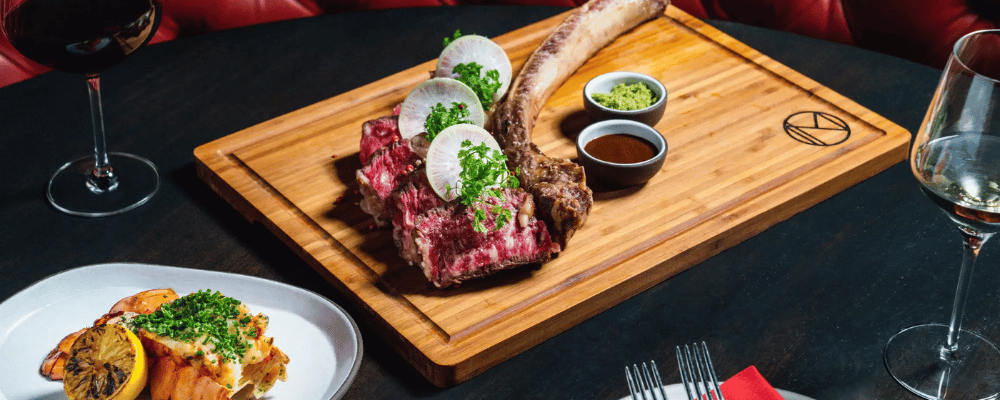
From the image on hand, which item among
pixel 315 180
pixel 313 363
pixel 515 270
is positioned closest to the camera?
pixel 313 363

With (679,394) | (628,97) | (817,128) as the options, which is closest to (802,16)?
(817,128)

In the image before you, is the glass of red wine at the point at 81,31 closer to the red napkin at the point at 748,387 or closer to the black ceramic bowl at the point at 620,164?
the black ceramic bowl at the point at 620,164

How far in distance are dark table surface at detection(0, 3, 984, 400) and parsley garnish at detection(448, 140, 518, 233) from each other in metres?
0.35

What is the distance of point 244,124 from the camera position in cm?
319

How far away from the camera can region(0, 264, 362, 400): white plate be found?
2.09 meters

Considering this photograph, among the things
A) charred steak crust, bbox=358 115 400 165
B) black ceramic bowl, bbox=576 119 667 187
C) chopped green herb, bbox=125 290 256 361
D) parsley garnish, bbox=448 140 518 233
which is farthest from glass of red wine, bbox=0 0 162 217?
black ceramic bowl, bbox=576 119 667 187

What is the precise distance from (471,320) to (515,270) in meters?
0.23

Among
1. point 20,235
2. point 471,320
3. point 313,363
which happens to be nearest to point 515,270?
point 471,320

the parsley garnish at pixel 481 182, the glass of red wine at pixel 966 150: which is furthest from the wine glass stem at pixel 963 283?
the parsley garnish at pixel 481 182

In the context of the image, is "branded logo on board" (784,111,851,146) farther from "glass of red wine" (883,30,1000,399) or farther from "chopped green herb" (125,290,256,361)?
"chopped green herb" (125,290,256,361)

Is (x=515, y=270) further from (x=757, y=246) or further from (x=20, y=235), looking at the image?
(x=20, y=235)

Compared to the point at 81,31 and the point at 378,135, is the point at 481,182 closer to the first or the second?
the point at 378,135

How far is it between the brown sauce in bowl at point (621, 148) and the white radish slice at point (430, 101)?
37 cm

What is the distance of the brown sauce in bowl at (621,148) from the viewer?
2889mm
